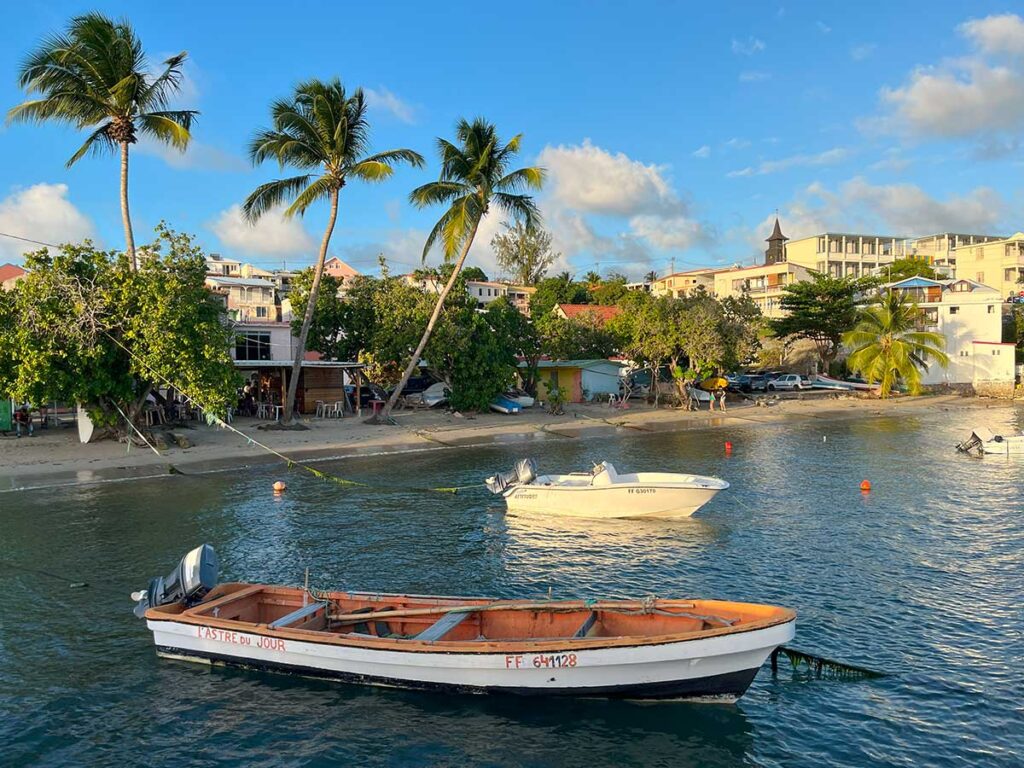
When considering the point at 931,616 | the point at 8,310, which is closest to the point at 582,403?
the point at 8,310

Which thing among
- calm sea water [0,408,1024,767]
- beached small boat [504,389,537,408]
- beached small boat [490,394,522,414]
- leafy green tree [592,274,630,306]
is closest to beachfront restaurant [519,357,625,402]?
beached small boat [504,389,537,408]

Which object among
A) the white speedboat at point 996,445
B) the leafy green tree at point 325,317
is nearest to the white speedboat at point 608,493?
the white speedboat at point 996,445

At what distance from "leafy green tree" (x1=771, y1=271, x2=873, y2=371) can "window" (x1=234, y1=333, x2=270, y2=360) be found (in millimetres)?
42383

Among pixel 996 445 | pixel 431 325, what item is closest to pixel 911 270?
pixel 996 445

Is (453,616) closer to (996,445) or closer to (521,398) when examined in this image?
(996,445)

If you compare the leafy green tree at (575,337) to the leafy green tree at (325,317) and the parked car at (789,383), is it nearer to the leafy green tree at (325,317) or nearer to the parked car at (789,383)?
the leafy green tree at (325,317)

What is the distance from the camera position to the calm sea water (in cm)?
861

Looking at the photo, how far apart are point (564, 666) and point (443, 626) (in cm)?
192

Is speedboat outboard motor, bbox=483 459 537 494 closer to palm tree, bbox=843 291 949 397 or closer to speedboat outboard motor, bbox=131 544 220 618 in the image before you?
speedboat outboard motor, bbox=131 544 220 618

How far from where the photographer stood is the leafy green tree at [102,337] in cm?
2386

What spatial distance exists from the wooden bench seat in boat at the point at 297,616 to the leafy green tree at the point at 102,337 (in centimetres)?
1663

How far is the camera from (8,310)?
24.2m

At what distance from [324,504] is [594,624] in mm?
12976

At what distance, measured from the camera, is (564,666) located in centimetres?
889
